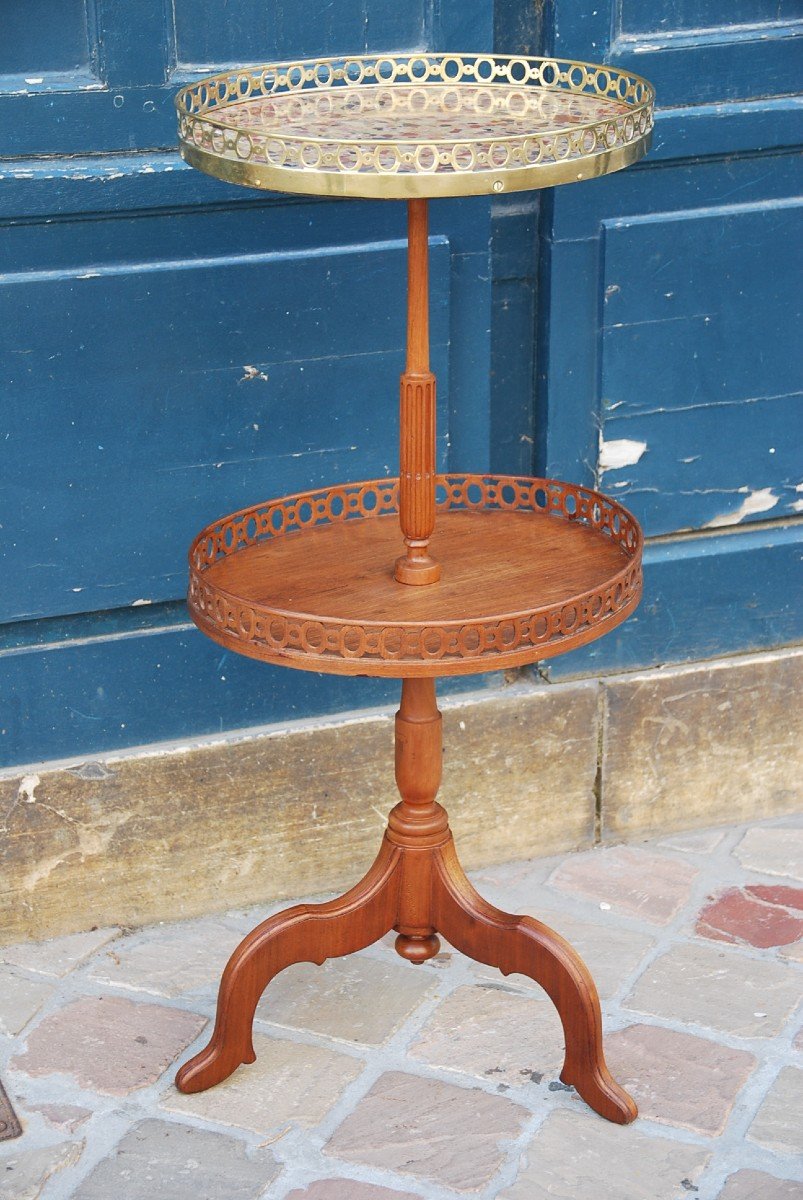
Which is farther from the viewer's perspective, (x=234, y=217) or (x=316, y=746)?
(x=316, y=746)

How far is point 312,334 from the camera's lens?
295 centimetres

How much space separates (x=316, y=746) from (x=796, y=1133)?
112 cm

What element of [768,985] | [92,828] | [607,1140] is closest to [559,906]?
[768,985]

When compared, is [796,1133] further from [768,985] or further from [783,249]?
[783,249]

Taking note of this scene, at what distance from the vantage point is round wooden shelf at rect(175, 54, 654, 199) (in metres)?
2.06

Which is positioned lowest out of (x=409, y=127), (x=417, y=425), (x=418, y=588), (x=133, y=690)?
(x=133, y=690)

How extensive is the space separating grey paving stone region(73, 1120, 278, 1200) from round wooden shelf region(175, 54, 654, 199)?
1.49m

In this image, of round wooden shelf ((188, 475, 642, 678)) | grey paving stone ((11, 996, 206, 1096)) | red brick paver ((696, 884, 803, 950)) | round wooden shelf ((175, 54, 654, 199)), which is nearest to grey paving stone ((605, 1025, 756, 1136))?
red brick paver ((696, 884, 803, 950))

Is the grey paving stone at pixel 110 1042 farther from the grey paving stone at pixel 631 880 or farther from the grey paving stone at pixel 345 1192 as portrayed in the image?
the grey paving stone at pixel 631 880

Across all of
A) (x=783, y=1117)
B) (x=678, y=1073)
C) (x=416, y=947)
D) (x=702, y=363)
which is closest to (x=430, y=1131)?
(x=416, y=947)

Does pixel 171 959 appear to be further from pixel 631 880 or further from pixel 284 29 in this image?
pixel 284 29

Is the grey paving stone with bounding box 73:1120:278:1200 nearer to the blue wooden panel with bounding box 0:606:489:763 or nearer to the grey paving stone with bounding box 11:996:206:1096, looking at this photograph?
the grey paving stone with bounding box 11:996:206:1096

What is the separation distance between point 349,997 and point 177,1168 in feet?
1.69

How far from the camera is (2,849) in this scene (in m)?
3.05
